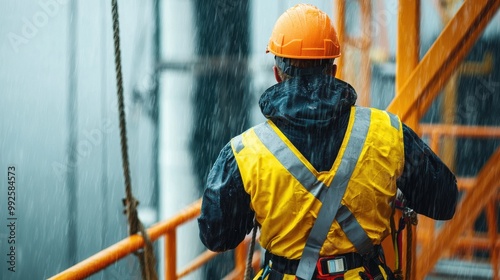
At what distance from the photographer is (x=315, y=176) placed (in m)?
1.99

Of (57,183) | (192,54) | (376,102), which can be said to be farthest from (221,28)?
(57,183)

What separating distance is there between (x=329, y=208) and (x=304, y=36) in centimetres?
57

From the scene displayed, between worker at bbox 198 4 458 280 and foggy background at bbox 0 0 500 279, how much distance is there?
4.48 feet

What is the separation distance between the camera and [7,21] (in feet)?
39.9

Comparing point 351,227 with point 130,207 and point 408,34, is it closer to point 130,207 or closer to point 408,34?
point 130,207

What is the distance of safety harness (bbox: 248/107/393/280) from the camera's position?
1.98 meters

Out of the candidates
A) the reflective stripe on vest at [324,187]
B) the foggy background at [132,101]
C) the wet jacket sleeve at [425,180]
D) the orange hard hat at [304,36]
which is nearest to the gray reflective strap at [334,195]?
the reflective stripe on vest at [324,187]

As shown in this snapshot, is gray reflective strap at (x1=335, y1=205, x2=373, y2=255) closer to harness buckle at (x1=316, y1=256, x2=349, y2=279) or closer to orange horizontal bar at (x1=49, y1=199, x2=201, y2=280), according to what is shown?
harness buckle at (x1=316, y1=256, x2=349, y2=279)

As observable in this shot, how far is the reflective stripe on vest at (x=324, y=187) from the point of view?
1.98m

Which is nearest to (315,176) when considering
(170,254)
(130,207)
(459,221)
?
(130,207)

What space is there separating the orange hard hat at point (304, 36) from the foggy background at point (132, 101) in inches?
61.2

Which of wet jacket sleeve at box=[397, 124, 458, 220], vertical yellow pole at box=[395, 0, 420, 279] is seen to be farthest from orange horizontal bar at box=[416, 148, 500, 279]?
wet jacket sleeve at box=[397, 124, 458, 220]

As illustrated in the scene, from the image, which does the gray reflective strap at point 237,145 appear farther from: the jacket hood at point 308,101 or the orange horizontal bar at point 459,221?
the orange horizontal bar at point 459,221

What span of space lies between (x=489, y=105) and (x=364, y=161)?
21.0 feet
